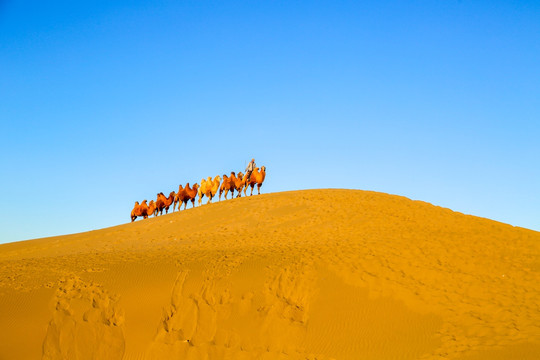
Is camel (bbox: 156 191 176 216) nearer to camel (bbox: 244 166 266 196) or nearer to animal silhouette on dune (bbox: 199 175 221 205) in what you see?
animal silhouette on dune (bbox: 199 175 221 205)

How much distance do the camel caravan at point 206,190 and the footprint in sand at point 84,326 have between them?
1723 cm

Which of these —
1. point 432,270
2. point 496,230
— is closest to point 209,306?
point 432,270

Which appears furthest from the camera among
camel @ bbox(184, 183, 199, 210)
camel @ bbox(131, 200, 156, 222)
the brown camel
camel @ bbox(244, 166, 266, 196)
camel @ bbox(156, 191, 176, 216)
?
camel @ bbox(131, 200, 156, 222)

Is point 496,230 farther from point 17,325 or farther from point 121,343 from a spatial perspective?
point 17,325

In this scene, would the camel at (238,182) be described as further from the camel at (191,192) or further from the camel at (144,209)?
the camel at (144,209)

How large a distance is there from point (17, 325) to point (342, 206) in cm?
1522

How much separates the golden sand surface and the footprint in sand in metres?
0.03

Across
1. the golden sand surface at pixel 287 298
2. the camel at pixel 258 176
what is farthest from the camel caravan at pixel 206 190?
the golden sand surface at pixel 287 298

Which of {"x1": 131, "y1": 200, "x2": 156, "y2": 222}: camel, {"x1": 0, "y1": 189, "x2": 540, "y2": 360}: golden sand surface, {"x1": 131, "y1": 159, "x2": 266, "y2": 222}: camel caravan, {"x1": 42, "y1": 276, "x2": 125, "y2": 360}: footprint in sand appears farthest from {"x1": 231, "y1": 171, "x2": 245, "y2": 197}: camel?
{"x1": 42, "y1": 276, "x2": 125, "y2": 360}: footprint in sand

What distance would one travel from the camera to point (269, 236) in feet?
61.7

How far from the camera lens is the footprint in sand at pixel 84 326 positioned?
11711 millimetres

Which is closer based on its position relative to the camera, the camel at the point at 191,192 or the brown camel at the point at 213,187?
the brown camel at the point at 213,187

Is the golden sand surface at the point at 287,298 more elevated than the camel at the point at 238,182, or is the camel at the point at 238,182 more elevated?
the camel at the point at 238,182

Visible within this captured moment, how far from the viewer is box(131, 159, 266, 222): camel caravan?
98.5 feet
